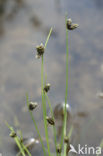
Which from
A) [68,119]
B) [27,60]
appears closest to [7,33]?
[27,60]

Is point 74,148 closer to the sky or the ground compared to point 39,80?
closer to the ground

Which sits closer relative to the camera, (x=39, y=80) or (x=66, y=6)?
(x=39, y=80)

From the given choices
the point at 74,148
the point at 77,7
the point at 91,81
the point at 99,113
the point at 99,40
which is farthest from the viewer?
the point at 77,7

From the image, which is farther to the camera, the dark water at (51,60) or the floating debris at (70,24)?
the dark water at (51,60)

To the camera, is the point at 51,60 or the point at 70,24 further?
the point at 51,60

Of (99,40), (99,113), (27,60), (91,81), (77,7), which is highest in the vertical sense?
(77,7)

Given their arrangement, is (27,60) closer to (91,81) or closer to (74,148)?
(91,81)

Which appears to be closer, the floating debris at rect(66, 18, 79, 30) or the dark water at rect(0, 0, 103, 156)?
the floating debris at rect(66, 18, 79, 30)

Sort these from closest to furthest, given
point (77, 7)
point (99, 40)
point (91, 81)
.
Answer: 1. point (91, 81)
2. point (99, 40)
3. point (77, 7)
